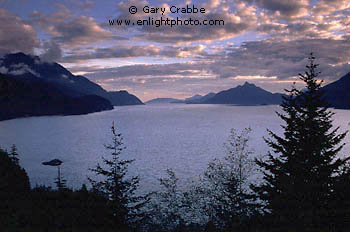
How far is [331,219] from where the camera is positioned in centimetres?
1376

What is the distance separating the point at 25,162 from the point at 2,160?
38.9 metres

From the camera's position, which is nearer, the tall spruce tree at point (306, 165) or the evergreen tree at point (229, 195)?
the tall spruce tree at point (306, 165)

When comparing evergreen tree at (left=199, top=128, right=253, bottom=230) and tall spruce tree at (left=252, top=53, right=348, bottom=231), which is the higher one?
tall spruce tree at (left=252, top=53, right=348, bottom=231)

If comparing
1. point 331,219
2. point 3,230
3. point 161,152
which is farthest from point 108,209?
point 161,152

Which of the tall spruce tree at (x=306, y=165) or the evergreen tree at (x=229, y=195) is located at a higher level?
the tall spruce tree at (x=306, y=165)

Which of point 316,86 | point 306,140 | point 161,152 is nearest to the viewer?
point 306,140

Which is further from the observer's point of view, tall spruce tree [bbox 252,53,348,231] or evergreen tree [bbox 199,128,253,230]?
evergreen tree [bbox 199,128,253,230]

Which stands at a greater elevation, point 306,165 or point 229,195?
point 306,165

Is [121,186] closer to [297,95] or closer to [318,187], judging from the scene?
[318,187]

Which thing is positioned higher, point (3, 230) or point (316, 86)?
point (316, 86)

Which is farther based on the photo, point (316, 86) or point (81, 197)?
point (81, 197)

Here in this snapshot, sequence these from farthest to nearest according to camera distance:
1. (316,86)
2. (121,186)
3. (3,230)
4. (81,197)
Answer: (81,197), (121,186), (316,86), (3,230)

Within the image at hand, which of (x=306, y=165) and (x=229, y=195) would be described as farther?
(x=229, y=195)

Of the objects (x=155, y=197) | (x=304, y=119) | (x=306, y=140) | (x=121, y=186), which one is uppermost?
(x=304, y=119)
